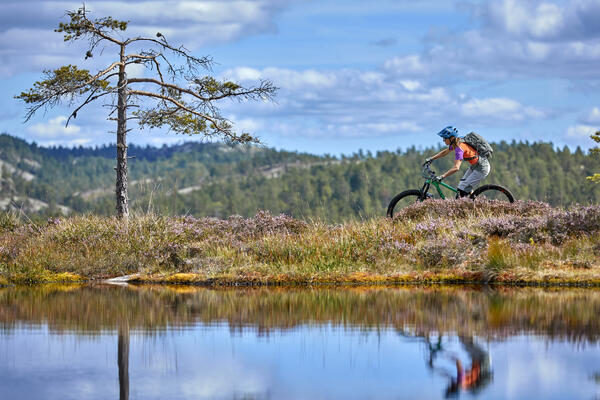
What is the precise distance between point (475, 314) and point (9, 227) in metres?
16.5

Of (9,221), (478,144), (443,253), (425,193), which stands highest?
(478,144)

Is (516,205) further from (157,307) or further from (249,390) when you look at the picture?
(249,390)

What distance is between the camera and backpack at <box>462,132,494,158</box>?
2027 cm

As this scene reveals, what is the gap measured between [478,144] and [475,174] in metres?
0.74

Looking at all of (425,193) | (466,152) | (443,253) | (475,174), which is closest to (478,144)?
(466,152)

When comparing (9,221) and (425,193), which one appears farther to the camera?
(9,221)

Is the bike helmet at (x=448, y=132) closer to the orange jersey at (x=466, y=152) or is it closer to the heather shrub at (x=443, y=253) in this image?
the orange jersey at (x=466, y=152)

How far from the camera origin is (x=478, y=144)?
2031 centimetres

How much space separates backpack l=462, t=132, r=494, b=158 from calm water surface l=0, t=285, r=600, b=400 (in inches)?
274

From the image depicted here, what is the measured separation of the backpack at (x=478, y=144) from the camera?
20.3 metres

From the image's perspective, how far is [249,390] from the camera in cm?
681

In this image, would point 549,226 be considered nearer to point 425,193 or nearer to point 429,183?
point 429,183

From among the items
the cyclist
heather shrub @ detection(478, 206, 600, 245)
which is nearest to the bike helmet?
the cyclist

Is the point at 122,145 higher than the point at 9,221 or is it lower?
higher
